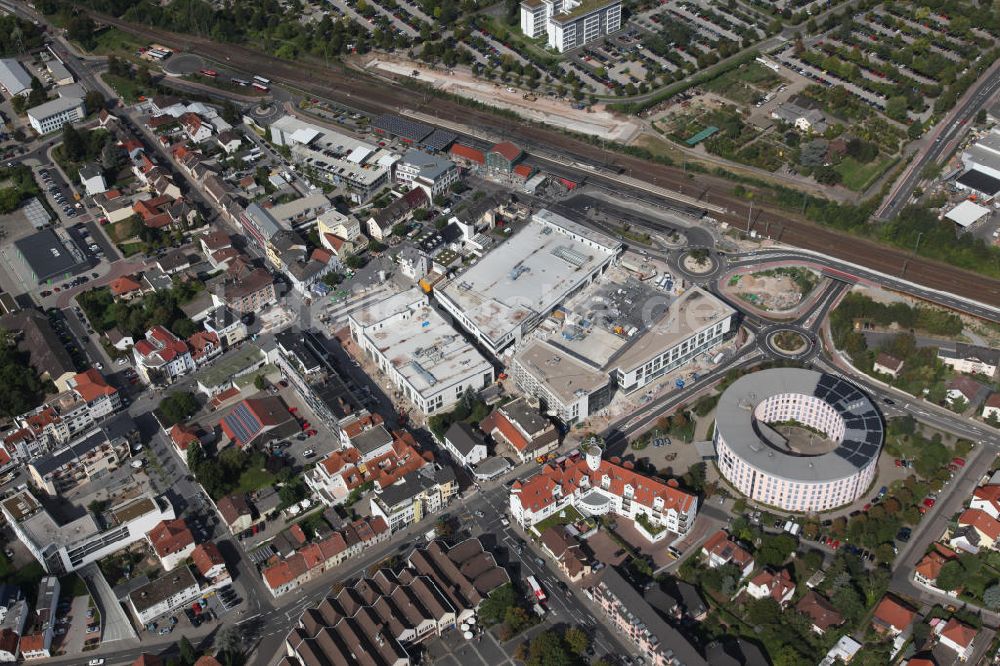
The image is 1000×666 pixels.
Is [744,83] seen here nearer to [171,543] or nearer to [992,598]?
[992,598]

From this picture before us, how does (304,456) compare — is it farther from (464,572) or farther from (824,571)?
(824,571)

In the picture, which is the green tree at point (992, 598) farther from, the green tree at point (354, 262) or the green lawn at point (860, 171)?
the green tree at point (354, 262)

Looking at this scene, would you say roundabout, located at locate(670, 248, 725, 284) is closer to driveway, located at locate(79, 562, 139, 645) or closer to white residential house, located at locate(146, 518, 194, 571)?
white residential house, located at locate(146, 518, 194, 571)

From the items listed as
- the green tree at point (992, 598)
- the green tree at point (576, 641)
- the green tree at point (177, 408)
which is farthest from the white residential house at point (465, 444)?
the green tree at point (992, 598)

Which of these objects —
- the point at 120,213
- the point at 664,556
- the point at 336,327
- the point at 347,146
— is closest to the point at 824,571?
the point at 664,556

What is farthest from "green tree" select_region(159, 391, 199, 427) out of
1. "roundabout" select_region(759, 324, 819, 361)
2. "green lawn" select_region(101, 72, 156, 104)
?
"green lawn" select_region(101, 72, 156, 104)

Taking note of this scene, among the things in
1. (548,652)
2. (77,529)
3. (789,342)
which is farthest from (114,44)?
(548,652)
